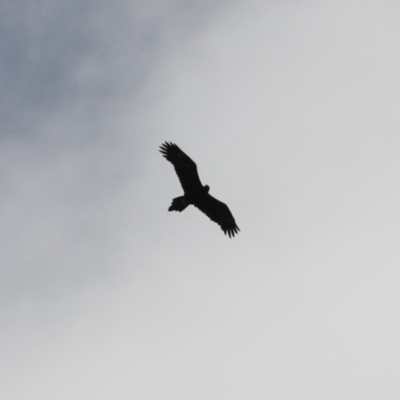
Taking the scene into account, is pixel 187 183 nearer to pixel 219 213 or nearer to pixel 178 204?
pixel 178 204

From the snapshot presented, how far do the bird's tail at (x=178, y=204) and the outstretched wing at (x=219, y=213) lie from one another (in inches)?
31.6

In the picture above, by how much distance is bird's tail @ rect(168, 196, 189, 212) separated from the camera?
23.8 meters

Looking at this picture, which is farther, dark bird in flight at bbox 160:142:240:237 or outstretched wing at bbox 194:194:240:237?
outstretched wing at bbox 194:194:240:237

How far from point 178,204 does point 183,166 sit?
131cm

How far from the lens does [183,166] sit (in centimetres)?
2391

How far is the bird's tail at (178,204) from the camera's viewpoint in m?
23.8

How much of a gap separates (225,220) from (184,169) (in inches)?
114

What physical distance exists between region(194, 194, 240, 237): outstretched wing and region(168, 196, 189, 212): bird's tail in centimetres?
80

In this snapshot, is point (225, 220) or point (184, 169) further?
point (225, 220)

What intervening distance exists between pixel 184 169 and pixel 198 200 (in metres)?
1.41

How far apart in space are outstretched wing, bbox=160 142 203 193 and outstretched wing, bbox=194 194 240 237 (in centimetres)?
82

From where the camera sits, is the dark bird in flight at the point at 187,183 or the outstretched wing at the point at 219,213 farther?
the outstretched wing at the point at 219,213

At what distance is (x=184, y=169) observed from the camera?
23.9 meters

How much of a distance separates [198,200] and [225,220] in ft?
5.10
